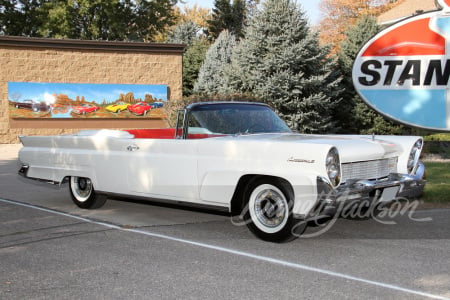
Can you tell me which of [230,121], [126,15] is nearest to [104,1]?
[126,15]

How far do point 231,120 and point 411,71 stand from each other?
7.15 metres

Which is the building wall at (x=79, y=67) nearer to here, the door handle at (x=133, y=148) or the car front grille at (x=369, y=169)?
the door handle at (x=133, y=148)

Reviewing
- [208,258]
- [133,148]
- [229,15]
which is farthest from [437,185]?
[229,15]

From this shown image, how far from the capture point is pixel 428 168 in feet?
37.8

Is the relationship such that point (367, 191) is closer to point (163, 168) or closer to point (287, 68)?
point (163, 168)

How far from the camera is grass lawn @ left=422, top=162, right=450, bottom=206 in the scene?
26.6 ft

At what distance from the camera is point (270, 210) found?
5621mm

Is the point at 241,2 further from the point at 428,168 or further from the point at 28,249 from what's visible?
the point at 28,249

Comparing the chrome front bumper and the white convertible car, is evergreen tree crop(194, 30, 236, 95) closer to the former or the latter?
the white convertible car

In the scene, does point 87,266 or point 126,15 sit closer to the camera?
point 87,266

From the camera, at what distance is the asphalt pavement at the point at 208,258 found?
4.12 metres

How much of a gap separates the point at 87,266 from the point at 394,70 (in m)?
9.61

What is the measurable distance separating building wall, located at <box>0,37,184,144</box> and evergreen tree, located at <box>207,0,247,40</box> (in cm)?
2995

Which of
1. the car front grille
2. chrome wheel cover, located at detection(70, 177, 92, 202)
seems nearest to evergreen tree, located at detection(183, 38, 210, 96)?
chrome wheel cover, located at detection(70, 177, 92, 202)
